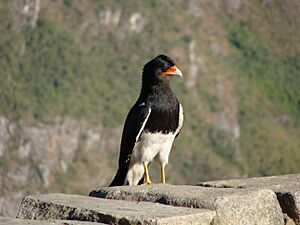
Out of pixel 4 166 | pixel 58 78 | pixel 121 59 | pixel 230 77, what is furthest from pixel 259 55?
pixel 4 166

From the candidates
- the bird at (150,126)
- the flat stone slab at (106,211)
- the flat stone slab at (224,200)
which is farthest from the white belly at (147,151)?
the flat stone slab at (106,211)

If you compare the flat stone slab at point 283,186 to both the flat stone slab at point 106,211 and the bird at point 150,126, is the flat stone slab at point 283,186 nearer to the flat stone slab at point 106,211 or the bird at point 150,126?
the flat stone slab at point 106,211

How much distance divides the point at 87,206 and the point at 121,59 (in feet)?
400

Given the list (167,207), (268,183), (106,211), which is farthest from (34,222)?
(268,183)

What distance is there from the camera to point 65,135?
123 m

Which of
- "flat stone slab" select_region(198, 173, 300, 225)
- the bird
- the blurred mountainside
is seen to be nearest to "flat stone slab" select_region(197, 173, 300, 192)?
"flat stone slab" select_region(198, 173, 300, 225)

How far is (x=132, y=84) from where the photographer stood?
121 metres

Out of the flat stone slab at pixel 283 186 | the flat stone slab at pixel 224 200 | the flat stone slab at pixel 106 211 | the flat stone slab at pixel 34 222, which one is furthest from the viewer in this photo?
the flat stone slab at pixel 283 186

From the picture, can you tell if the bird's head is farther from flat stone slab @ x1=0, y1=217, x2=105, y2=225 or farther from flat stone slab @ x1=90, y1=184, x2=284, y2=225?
flat stone slab @ x1=0, y1=217, x2=105, y2=225

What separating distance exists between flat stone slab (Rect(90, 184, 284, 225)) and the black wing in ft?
9.34

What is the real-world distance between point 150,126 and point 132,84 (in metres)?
111

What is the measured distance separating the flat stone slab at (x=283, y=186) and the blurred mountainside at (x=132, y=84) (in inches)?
3922

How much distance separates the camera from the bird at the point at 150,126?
9.59 meters

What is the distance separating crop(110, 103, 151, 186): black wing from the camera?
31.3ft
